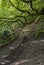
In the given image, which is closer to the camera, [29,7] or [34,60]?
[34,60]

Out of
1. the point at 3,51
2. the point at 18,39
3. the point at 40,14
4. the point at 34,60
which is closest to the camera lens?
the point at 34,60

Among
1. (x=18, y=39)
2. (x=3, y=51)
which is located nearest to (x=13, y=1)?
(x=18, y=39)

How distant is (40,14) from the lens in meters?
2.43

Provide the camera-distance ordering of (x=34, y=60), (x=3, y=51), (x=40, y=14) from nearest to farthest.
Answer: (x=34, y=60) → (x=3, y=51) → (x=40, y=14)

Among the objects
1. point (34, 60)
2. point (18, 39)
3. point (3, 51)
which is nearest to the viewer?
point (34, 60)

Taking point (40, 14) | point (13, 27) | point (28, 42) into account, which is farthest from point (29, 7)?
point (28, 42)

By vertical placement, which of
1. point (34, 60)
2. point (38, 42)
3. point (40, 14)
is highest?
point (40, 14)

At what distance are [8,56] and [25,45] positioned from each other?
269 mm

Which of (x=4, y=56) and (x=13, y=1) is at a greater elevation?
(x=13, y=1)

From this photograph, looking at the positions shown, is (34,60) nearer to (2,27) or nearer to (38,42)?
(38,42)

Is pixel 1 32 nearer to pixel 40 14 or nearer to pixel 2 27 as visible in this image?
pixel 2 27

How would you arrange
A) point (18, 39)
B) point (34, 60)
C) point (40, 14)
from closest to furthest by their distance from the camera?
point (34, 60)
point (18, 39)
point (40, 14)

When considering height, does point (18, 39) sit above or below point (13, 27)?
below

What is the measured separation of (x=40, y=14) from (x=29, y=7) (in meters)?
0.20
